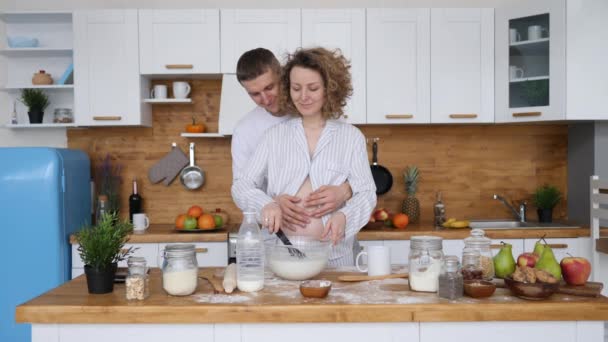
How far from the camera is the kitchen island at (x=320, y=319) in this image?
1.47m

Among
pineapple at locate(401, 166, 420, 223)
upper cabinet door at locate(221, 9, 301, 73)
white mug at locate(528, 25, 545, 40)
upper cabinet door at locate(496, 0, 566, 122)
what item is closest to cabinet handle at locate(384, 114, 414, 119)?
pineapple at locate(401, 166, 420, 223)

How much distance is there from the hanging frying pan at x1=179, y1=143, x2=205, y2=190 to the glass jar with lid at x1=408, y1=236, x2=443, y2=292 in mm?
2615

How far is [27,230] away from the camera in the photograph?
3.32m

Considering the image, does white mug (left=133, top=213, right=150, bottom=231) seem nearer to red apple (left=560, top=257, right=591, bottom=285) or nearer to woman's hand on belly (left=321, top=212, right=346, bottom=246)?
woman's hand on belly (left=321, top=212, right=346, bottom=246)

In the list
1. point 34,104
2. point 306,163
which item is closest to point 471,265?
point 306,163

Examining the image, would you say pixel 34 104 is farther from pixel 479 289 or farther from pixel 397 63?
pixel 479 289

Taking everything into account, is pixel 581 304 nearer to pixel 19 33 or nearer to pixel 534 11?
pixel 534 11

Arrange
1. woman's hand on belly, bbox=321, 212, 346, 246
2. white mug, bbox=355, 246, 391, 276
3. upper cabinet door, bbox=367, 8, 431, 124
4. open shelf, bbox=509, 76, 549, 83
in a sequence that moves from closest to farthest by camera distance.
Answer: white mug, bbox=355, 246, 391, 276
woman's hand on belly, bbox=321, 212, 346, 246
open shelf, bbox=509, 76, 549, 83
upper cabinet door, bbox=367, 8, 431, 124

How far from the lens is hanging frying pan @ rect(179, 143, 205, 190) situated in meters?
4.02

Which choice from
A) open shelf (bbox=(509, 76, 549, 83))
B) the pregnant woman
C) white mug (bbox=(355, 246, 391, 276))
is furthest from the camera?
open shelf (bbox=(509, 76, 549, 83))

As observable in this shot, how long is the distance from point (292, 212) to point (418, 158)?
87.3 inches

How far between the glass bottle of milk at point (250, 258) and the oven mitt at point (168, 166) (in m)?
2.44

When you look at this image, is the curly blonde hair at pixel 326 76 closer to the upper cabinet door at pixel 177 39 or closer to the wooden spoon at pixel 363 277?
the wooden spoon at pixel 363 277

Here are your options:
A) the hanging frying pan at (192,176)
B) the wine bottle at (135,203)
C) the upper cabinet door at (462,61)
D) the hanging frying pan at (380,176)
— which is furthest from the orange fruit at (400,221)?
the wine bottle at (135,203)
